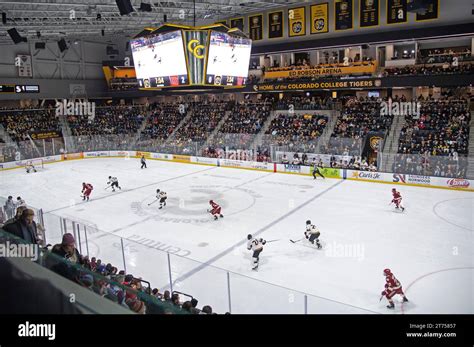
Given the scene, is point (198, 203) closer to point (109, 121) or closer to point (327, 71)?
point (327, 71)

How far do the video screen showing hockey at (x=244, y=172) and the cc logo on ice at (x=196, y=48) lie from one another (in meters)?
0.23

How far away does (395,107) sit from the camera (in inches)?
1002

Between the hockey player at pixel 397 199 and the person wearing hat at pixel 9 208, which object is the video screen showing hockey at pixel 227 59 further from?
the person wearing hat at pixel 9 208

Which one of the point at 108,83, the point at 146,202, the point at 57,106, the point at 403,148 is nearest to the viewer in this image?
the point at 146,202

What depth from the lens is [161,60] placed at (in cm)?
1655

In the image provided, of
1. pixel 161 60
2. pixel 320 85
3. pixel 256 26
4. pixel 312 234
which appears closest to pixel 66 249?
pixel 312 234

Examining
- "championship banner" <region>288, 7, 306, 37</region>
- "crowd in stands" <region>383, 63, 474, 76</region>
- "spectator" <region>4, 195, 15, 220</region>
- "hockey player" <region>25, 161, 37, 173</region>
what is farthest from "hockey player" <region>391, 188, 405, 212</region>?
"hockey player" <region>25, 161, 37, 173</region>

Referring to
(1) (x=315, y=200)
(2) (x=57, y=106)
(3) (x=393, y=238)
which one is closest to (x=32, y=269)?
(3) (x=393, y=238)

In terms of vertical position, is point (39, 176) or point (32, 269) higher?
point (32, 269)

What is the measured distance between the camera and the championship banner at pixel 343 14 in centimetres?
2689

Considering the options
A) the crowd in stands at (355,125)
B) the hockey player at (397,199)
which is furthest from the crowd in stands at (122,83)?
the hockey player at (397,199)

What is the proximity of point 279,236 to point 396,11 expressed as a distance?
65.4ft
